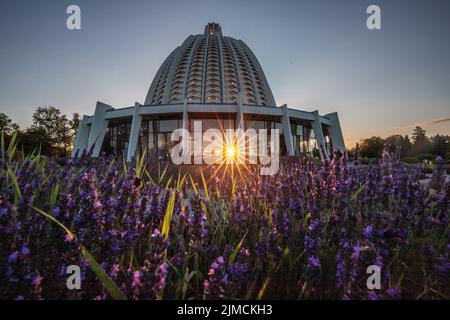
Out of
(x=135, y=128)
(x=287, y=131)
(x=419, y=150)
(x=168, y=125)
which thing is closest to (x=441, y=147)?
(x=419, y=150)

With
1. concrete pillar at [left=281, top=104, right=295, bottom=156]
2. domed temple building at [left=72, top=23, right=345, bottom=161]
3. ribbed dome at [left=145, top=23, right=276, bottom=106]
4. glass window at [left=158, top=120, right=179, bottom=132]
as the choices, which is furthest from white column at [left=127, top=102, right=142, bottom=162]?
ribbed dome at [left=145, top=23, right=276, bottom=106]

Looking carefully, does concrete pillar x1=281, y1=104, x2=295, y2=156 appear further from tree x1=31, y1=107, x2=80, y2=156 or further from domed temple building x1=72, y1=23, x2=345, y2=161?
tree x1=31, y1=107, x2=80, y2=156

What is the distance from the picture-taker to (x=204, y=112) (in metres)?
25.3

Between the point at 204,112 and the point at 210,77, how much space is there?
1219 inches

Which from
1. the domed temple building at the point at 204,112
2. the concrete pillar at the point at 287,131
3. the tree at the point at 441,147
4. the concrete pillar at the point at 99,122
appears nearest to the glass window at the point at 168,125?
the domed temple building at the point at 204,112

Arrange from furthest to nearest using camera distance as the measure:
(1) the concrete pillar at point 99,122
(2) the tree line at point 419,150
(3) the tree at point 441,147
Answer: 1. (3) the tree at point 441,147
2. (1) the concrete pillar at point 99,122
3. (2) the tree line at point 419,150

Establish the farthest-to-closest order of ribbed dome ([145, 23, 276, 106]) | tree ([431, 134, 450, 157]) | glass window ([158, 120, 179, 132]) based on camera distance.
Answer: ribbed dome ([145, 23, 276, 106]) < tree ([431, 134, 450, 157]) < glass window ([158, 120, 179, 132])

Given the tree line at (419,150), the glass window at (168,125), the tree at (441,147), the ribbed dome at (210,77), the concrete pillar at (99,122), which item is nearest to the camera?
the tree line at (419,150)

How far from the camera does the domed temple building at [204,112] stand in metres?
24.7

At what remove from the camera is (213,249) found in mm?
1637

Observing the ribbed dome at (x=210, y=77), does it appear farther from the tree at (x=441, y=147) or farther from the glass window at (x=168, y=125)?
the tree at (x=441, y=147)

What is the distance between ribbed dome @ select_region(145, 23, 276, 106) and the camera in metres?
51.9
